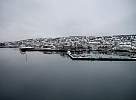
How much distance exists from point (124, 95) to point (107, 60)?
329 inches

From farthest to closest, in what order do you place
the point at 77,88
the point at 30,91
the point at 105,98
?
the point at 77,88, the point at 30,91, the point at 105,98

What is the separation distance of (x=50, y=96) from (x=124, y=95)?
8.39 ft

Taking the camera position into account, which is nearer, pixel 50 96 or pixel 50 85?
pixel 50 96

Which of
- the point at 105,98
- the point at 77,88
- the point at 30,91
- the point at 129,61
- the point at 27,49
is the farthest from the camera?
the point at 27,49

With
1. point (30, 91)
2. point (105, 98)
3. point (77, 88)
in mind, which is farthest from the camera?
point (77, 88)

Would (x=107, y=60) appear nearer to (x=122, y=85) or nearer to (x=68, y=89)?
(x=122, y=85)

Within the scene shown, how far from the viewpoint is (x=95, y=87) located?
6.57 metres

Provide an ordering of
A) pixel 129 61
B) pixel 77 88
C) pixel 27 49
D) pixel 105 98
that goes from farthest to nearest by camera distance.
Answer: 1. pixel 27 49
2. pixel 129 61
3. pixel 77 88
4. pixel 105 98

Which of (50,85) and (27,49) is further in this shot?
(27,49)

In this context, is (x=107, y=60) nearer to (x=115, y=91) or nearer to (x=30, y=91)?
(x=115, y=91)

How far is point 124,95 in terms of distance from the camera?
5.66 m

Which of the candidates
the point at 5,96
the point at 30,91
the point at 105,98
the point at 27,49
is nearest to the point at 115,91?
the point at 105,98

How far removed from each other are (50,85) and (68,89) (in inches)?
35.3

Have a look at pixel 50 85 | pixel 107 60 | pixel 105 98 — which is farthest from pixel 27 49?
pixel 105 98
